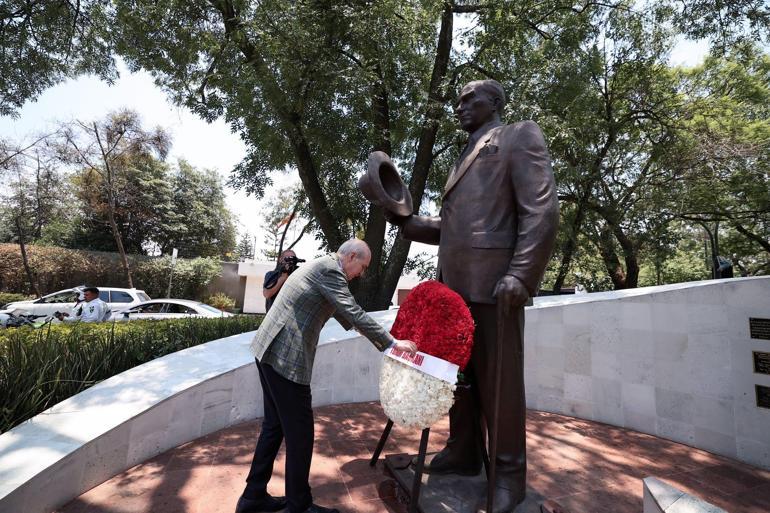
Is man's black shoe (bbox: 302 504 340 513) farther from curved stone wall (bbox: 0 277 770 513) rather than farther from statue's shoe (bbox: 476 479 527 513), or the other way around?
curved stone wall (bbox: 0 277 770 513)

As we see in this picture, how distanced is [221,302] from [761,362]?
922 inches

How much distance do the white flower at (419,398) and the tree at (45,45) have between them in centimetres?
1073

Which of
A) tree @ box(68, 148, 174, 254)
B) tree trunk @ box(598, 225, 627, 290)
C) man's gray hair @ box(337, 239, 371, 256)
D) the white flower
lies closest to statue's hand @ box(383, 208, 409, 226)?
man's gray hair @ box(337, 239, 371, 256)

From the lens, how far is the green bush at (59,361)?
3.07 meters

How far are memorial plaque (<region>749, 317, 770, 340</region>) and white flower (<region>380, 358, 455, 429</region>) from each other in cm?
316

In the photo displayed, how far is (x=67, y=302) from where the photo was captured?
1259cm

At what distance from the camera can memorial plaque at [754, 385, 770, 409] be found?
3559 mm

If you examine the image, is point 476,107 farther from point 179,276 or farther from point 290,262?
point 179,276

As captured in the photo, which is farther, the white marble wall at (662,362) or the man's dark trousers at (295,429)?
the white marble wall at (662,362)

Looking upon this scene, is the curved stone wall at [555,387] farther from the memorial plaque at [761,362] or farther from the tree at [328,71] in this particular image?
the tree at [328,71]

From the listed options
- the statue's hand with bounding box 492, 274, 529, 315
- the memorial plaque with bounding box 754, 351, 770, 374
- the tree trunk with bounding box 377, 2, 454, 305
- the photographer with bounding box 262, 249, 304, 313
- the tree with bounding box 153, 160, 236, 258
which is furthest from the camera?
the tree with bounding box 153, 160, 236, 258

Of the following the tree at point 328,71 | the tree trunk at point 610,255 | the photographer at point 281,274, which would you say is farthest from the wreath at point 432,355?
the tree trunk at point 610,255

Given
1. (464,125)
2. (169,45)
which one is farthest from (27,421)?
(169,45)

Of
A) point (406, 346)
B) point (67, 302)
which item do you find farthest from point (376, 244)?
point (67, 302)
